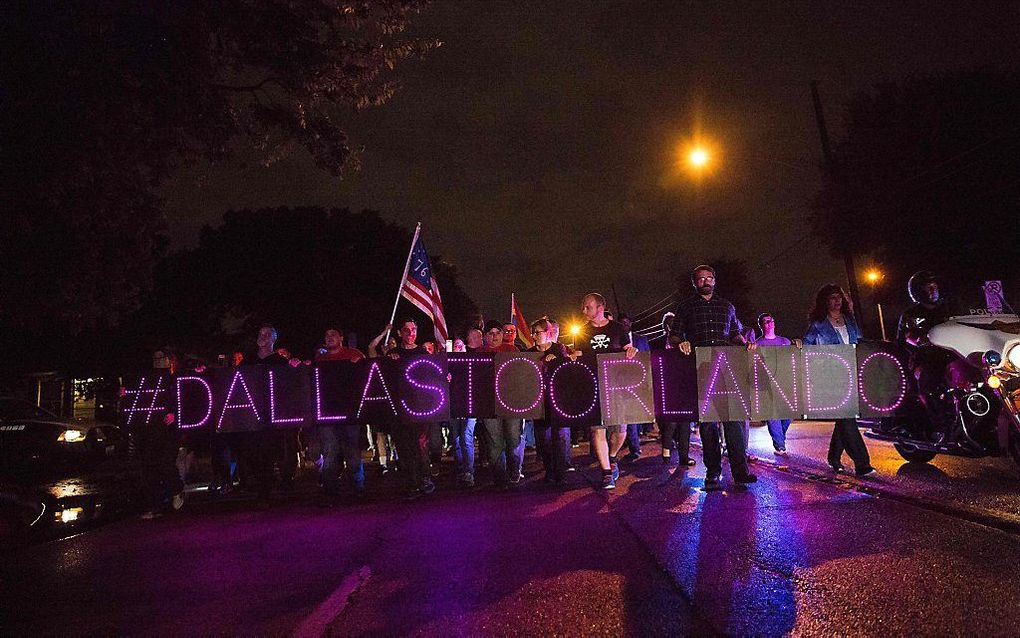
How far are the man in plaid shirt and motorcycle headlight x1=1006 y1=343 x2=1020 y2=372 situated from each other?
2.34 m

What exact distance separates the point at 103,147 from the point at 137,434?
186 inches

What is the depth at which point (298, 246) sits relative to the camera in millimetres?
41031

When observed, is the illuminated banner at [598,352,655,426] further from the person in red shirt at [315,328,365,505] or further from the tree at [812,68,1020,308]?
the tree at [812,68,1020,308]

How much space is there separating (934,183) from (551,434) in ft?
82.7

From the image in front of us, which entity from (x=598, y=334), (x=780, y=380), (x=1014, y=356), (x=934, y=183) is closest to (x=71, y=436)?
(x=598, y=334)

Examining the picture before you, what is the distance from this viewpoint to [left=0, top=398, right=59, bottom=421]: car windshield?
16469 mm

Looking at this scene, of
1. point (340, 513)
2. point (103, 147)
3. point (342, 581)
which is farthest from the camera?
point (103, 147)

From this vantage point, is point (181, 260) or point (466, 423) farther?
point (181, 260)

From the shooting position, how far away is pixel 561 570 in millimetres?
4383

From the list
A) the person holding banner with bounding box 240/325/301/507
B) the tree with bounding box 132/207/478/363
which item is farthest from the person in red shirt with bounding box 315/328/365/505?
the tree with bounding box 132/207/478/363

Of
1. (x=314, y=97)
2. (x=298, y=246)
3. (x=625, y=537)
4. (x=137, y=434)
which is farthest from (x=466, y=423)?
(x=298, y=246)

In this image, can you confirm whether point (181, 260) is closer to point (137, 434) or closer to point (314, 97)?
point (314, 97)

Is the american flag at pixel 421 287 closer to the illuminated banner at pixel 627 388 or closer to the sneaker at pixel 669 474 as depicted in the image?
the sneaker at pixel 669 474

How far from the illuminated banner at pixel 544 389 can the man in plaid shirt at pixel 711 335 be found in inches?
7.1
